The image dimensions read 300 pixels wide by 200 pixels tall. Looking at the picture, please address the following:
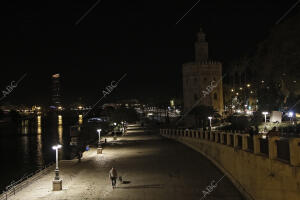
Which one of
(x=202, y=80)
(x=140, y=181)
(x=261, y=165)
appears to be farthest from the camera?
(x=202, y=80)

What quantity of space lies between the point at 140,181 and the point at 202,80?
62.5m

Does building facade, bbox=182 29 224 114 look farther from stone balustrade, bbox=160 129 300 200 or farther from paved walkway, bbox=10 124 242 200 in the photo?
stone balustrade, bbox=160 129 300 200

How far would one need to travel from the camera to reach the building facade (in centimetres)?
7912

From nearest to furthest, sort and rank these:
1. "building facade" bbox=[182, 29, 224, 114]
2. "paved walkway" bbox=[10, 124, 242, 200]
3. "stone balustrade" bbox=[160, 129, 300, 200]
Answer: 1. "stone balustrade" bbox=[160, 129, 300, 200]
2. "paved walkway" bbox=[10, 124, 242, 200]
3. "building facade" bbox=[182, 29, 224, 114]

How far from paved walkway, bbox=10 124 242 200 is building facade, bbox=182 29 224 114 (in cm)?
5059

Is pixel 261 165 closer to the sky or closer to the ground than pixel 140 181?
closer to the sky

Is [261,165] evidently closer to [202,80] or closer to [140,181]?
[140,181]

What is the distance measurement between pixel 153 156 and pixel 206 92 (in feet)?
165

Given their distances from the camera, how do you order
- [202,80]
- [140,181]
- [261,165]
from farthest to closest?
[202,80]
[140,181]
[261,165]

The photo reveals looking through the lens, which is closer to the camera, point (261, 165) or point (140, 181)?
point (261, 165)

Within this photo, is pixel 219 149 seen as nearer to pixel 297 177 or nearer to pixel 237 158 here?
pixel 237 158

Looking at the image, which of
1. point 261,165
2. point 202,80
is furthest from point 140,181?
point 202,80

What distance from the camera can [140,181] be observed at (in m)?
20.0

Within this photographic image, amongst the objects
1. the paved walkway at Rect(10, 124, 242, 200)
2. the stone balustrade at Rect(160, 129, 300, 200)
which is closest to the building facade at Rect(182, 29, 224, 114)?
the paved walkway at Rect(10, 124, 242, 200)
